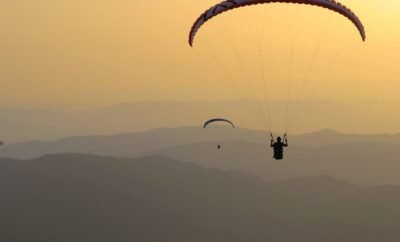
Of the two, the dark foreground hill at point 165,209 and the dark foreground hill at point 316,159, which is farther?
the dark foreground hill at point 316,159

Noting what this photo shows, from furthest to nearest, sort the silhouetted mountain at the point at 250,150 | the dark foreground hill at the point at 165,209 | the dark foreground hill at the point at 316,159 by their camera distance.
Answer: the dark foreground hill at the point at 316,159 < the dark foreground hill at the point at 165,209 < the silhouetted mountain at the point at 250,150

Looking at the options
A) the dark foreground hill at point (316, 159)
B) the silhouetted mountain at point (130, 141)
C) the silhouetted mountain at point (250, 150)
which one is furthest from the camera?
the dark foreground hill at point (316, 159)

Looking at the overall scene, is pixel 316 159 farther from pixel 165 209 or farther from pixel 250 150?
pixel 165 209

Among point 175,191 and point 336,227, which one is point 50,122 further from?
point 336,227

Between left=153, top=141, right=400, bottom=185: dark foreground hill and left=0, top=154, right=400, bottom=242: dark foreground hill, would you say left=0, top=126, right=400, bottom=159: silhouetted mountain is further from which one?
left=0, top=154, right=400, bottom=242: dark foreground hill

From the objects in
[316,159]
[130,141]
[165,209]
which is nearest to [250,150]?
[316,159]

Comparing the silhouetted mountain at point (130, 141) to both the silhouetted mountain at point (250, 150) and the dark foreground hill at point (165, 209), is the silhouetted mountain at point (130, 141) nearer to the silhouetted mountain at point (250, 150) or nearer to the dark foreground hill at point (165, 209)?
the silhouetted mountain at point (250, 150)

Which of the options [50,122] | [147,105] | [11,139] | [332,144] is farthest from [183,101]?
[332,144]

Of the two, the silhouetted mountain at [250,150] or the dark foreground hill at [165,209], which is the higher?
the silhouetted mountain at [250,150]

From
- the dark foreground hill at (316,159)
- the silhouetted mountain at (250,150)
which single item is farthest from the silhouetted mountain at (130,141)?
the dark foreground hill at (316,159)
